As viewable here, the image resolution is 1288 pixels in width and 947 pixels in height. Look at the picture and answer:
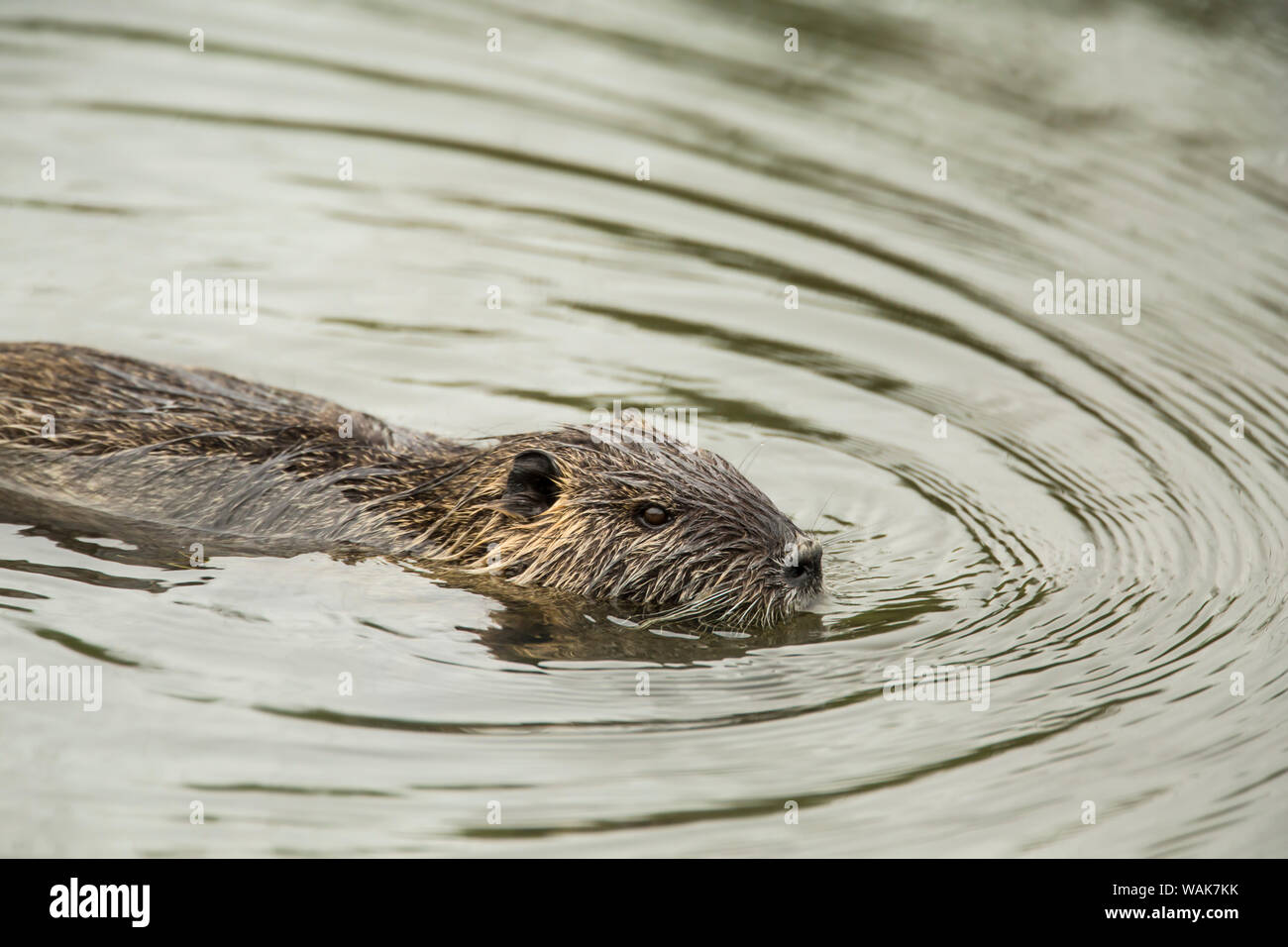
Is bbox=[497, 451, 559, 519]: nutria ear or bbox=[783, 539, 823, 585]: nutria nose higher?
bbox=[497, 451, 559, 519]: nutria ear

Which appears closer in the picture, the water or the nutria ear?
the water

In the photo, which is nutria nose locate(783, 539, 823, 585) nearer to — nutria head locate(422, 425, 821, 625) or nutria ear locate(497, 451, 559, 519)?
nutria head locate(422, 425, 821, 625)

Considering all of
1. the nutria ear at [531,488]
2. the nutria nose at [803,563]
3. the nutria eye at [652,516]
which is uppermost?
the nutria ear at [531,488]

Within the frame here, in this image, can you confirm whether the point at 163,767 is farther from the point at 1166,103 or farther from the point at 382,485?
the point at 1166,103

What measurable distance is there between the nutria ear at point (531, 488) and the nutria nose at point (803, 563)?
0.99 metres

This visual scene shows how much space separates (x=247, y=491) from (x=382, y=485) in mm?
535

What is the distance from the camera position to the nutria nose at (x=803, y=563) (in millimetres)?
6176

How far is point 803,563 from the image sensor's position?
618 cm

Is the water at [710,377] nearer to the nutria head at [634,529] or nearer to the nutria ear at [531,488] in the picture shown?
the nutria head at [634,529]

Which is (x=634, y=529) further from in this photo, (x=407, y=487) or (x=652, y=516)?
(x=407, y=487)

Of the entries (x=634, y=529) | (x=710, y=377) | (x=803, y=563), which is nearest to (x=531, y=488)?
(x=634, y=529)

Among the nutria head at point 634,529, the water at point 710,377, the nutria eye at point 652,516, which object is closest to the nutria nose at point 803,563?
the nutria head at point 634,529

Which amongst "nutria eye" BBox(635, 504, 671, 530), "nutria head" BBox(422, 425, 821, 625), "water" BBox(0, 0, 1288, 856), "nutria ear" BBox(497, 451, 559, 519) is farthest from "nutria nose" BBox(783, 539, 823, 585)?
"nutria ear" BBox(497, 451, 559, 519)

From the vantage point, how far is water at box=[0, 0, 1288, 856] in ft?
17.1
